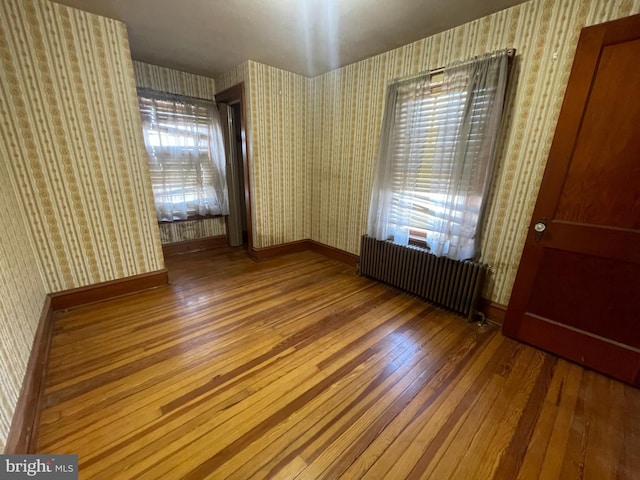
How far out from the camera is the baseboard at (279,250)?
3.61 meters

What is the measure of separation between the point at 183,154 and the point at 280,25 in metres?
2.10

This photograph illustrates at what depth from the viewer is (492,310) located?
89.5 inches

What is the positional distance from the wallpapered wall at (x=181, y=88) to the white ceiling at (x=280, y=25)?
205 mm

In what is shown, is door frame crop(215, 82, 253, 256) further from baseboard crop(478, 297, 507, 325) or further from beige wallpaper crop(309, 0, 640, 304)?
baseboard crop(478, 297, 507, 325)

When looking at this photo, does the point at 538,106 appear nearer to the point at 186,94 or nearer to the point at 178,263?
the point at 186,94

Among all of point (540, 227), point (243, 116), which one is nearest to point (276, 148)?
point (243, 116)

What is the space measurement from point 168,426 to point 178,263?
252 centimetres

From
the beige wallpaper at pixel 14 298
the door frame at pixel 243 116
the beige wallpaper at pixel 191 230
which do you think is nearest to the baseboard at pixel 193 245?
the beige wallpaper at pixel 191 230

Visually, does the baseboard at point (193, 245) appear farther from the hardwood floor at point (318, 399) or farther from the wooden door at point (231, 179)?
the hardwood floor at point (318, 399)

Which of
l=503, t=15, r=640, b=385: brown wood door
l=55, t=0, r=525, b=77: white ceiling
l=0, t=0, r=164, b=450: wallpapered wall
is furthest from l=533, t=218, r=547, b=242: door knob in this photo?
l=0, t=0, r=164, b=450: wallpapered wall

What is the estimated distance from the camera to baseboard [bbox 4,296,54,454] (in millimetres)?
1126

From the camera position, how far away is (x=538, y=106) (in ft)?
6.11

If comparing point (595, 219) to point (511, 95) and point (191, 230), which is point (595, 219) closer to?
point (511, 95)

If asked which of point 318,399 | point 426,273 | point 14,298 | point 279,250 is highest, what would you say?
point 14,298
